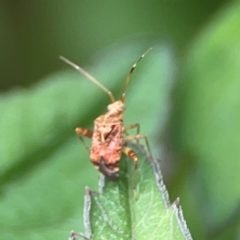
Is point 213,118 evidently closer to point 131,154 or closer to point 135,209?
point 131,154

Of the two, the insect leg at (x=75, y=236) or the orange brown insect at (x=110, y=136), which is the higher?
the orange brown insect at (x=110, y=136)

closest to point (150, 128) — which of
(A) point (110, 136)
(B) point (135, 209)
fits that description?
(A) point (110, 136)

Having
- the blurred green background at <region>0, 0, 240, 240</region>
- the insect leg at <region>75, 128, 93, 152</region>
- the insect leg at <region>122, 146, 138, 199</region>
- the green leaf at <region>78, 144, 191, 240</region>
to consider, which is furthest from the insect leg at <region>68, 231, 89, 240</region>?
the insect leg at <region>75, 128, 93, 152</region>

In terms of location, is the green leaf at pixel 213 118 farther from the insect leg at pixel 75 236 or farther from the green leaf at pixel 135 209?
the insect leg at pixel 75 236

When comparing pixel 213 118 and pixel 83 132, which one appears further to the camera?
pixel 213 118

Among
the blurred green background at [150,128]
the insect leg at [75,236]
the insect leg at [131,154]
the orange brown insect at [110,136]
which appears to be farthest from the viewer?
the blurred green background at [150,128]

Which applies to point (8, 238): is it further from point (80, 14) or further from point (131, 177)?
point (80, 14)

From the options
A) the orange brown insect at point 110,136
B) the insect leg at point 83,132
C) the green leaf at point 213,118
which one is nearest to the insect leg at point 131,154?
the orange brown insect at point 110,136
